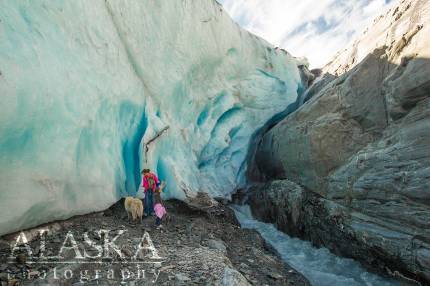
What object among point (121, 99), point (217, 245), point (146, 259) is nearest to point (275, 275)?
point (217, 245)

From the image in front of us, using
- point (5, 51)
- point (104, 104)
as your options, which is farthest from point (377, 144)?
point (5, 51)

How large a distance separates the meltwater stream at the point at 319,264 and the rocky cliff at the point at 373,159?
22cm

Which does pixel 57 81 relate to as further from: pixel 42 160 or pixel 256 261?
pixel 256 261

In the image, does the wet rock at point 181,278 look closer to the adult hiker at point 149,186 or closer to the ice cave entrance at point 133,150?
the adult hiker at point 149,186

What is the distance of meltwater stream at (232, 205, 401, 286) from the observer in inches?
230

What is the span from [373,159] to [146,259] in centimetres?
480

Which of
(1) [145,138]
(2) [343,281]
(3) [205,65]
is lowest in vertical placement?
(2) [343,281]

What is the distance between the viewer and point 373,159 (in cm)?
646

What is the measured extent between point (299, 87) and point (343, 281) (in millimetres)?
11057

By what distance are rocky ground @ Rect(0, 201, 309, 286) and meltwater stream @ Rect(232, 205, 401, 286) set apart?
1.39 ft

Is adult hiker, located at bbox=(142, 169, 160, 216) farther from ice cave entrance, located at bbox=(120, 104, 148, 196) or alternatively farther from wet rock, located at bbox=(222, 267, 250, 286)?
wet rock, located at bbox=(222, 267, 250, 286)

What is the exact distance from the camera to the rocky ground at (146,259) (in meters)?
3.85

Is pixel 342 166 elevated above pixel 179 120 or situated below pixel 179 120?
below

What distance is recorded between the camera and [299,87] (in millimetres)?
15445
